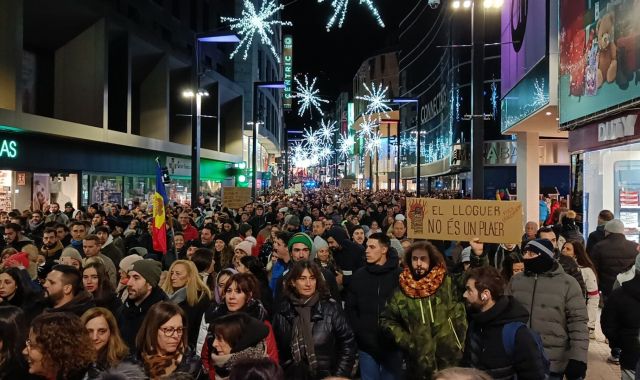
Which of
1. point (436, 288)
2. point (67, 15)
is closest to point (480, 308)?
point (436, 288)

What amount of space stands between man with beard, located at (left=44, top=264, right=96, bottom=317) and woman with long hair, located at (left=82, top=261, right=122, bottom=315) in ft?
1.61

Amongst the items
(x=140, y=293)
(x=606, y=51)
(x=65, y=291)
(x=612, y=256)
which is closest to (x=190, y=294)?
(x=140, y=293)

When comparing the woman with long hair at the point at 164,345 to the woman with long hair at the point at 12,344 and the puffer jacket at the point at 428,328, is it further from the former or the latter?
the puffer jacket at the point at 428,328

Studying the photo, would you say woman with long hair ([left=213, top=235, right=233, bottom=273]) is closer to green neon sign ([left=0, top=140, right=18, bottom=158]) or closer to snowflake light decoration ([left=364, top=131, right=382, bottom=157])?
green neon sign ([left=0, top=140, right=18, bottom=158])

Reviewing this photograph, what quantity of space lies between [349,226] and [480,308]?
32.0ft

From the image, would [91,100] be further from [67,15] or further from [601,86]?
[601,86]

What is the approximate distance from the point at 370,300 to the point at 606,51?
9044 mm

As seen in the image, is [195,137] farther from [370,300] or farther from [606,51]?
[370,300]

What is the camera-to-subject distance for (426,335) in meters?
5.08

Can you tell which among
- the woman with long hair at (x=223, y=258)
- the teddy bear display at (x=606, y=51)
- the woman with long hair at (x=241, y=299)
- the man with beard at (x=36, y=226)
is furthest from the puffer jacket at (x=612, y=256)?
the man with beard at (x=36, y=226)

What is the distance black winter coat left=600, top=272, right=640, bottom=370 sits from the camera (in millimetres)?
5551

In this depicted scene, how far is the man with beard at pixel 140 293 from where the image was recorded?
5496 mm

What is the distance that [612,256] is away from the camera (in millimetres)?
9680

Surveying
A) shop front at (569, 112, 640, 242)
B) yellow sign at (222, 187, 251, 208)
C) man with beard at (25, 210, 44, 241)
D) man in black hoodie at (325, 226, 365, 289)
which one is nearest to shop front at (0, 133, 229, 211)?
yellow sign at (222, 187, 251, 208)
